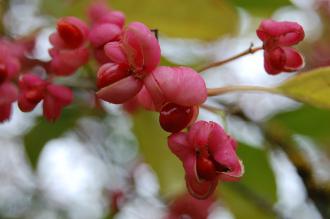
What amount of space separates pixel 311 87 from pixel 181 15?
52cm

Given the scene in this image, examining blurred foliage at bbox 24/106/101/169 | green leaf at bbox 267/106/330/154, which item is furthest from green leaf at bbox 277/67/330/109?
blurred foliage at bbox 24/106/101/169

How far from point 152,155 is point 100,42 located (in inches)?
29.9

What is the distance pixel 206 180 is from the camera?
667mm

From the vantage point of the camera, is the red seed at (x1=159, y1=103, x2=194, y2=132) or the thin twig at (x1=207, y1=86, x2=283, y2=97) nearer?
Answer: the red seed at (x1=159, y1=103, x2=194, y2=132)

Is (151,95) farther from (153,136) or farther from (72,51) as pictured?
(153,136)

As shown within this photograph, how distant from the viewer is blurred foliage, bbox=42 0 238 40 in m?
1.32

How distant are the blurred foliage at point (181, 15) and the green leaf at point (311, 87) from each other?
454mm

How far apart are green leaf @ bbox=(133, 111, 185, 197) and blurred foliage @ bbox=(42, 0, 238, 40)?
25 cm

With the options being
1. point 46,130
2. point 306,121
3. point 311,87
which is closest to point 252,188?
point 306,121

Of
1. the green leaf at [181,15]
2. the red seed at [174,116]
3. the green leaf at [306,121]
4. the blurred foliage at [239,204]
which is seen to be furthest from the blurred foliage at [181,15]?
the red seed at [174,116]

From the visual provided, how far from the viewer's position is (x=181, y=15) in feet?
4.34

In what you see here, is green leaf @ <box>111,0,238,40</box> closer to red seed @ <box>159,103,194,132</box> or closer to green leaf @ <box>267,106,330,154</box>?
green leaf @ <box>267,106,330,154</box>

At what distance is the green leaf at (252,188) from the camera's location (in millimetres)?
1431

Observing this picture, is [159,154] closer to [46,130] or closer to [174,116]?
[46,130]
